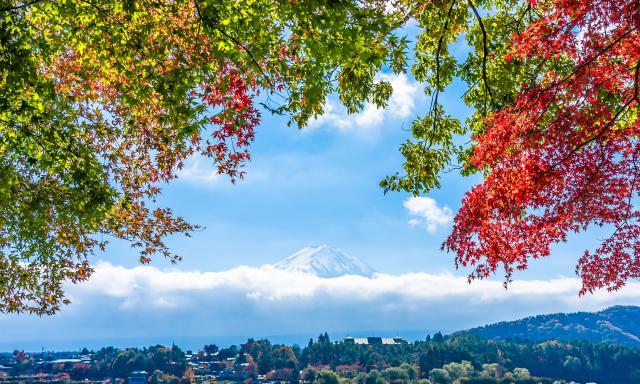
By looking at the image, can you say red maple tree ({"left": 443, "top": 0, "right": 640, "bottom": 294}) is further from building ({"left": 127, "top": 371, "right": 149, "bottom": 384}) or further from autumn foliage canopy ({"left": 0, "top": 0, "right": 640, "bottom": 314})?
building ({"left": 127, "top": 371, "right": 149, "bottom": 384})

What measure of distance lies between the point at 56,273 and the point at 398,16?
34.8ft

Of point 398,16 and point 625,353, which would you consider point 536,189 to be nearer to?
point 398,16

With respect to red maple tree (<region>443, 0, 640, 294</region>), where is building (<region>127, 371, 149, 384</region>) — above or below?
below

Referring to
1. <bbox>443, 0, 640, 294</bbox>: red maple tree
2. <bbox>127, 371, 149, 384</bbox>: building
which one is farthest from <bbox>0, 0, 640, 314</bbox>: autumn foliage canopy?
<bbox>127, 371, 149, 384</bbox>: building

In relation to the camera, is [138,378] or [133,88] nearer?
[133,88]

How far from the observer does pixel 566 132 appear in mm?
9148

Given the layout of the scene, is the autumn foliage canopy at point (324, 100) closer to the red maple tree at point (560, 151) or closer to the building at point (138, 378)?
the red maple tree at point (560, 151)

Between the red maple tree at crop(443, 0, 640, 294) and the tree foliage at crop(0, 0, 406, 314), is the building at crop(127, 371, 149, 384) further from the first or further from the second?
the red maple tree at crop(443, 0, 640, 294)

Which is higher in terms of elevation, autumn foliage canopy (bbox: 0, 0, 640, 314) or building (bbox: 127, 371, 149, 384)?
autumn foliage canopy (bbox: 0, 0, 640, 314)

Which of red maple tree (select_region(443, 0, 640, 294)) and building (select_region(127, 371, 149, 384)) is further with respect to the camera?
building (select_region(127, 371, 149, 384))

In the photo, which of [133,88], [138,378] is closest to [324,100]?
[133,88]

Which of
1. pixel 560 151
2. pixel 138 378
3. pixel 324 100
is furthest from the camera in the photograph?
pixel 138 378

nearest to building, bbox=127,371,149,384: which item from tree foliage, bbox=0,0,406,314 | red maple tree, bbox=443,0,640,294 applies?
tree foliage, bbox=0,0,406,314

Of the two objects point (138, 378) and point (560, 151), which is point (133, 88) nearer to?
point (560, 151)
